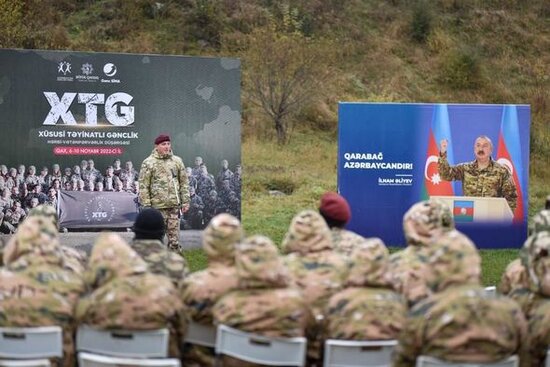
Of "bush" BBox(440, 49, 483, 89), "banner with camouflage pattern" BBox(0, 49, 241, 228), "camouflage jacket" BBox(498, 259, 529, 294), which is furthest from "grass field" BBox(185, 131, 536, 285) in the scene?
"camouflage jacket" BBox(498, 259, 529, 294)

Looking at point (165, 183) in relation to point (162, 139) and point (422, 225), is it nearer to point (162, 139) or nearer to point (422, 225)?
point (162, 139)

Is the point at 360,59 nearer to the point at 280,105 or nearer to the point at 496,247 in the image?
the point at 280,105

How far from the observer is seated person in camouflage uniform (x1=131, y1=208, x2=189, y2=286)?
6059 millimetres

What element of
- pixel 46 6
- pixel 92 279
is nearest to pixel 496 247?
pixel 92 279

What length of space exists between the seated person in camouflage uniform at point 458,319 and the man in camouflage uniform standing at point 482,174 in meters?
8.35

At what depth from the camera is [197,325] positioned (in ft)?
18.3

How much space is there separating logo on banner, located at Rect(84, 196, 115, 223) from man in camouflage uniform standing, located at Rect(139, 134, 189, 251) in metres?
0.86

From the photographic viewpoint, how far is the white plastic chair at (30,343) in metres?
4.92

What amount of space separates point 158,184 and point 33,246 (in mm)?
5886

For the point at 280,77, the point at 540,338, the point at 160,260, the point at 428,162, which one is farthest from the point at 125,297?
the point at 280,77

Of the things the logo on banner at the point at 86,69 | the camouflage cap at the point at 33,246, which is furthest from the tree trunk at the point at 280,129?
the camouflage cap at the point at 33,246

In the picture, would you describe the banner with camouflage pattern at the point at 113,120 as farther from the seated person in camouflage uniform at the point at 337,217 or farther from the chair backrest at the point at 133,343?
the chair backrest at the point at 133,343

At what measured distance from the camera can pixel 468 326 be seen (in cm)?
455

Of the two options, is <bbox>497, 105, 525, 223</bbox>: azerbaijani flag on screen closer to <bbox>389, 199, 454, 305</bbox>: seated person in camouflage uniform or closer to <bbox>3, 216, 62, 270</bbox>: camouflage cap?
<bbox>389, 199, 454, 305</bbox>: seated person in camouflage uniform
